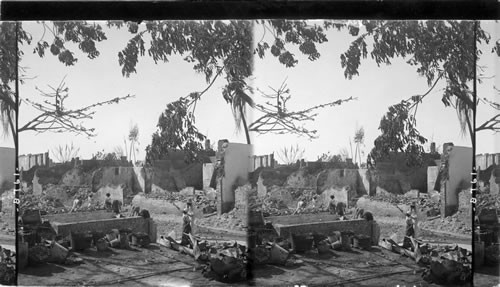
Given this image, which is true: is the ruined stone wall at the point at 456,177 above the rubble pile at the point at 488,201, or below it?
above

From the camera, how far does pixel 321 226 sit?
5332 mm

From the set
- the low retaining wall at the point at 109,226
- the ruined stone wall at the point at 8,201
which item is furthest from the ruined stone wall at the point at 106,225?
the ruined stone wall at the point at 8,201

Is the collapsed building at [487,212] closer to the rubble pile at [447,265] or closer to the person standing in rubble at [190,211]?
the rubble pile at [447,265]

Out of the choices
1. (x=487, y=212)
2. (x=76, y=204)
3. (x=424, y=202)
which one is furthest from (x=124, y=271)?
(x=487, y=212)

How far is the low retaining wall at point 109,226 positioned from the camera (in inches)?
211

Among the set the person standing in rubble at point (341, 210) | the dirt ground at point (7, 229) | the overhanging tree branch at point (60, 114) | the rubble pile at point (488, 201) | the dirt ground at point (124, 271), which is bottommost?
the dirt ground at point (124, 271)

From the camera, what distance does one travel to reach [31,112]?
534 centimetres

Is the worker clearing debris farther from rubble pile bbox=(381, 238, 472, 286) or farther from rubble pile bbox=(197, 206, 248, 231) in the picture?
rubble pile bbox=(381, 238, 472, 286)

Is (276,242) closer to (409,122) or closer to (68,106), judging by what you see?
(409,122)

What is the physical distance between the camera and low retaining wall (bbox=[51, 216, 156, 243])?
17.6ft

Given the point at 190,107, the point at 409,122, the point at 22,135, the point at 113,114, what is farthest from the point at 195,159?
the point at 409,122

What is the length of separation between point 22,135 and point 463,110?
3780mm

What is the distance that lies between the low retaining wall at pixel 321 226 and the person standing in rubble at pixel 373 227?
0.08ft

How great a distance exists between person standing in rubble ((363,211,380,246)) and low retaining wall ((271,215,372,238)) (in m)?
0.03
